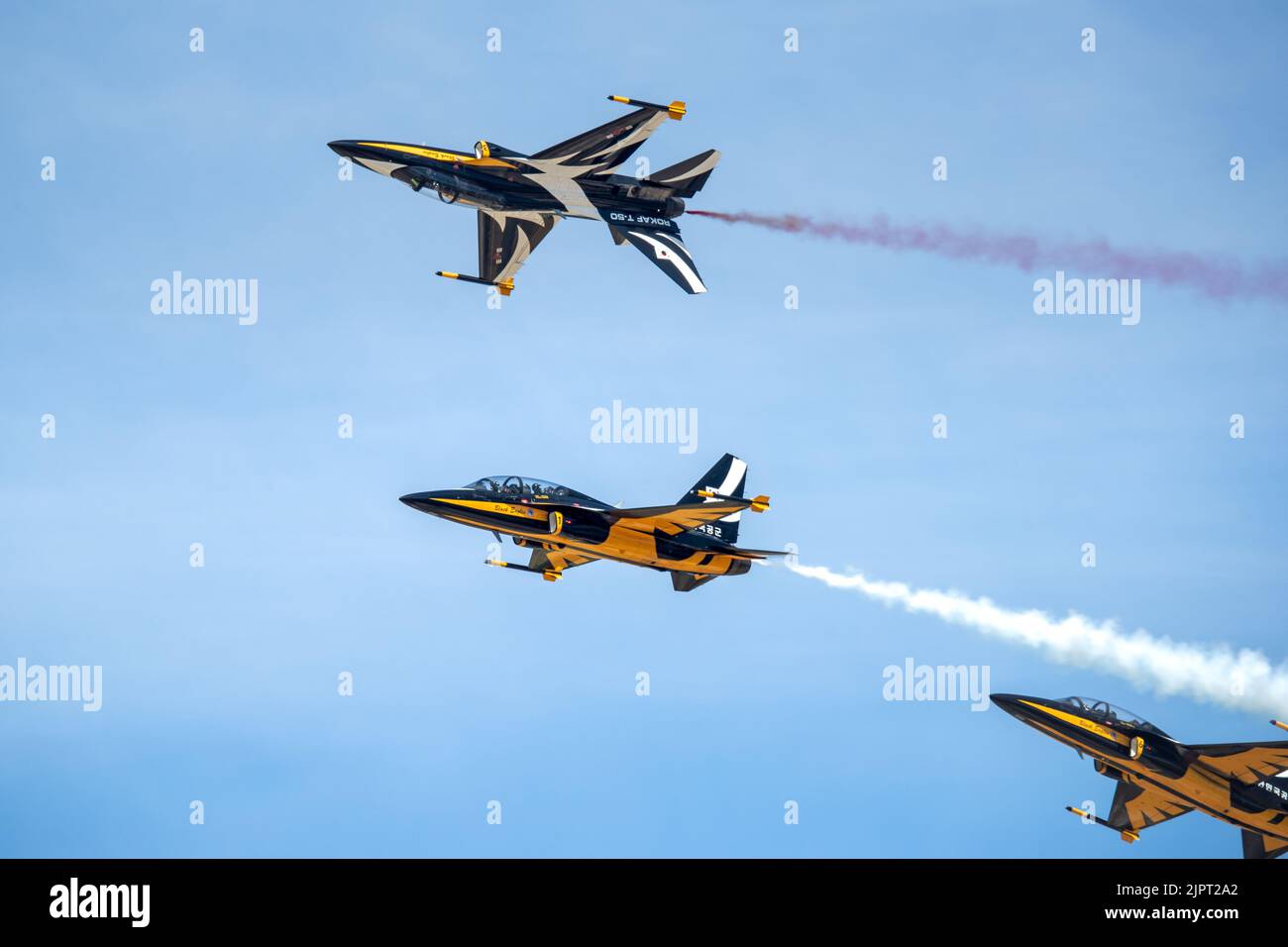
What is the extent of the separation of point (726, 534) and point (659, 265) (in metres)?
9.71

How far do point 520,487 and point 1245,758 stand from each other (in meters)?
24.4

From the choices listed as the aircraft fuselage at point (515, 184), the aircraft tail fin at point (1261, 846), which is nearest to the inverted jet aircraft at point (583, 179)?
the aircraft fuselage at point (515, 184)

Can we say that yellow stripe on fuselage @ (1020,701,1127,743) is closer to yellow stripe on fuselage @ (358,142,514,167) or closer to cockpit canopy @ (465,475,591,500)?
cockpit canopy @ (465,475,591,500)

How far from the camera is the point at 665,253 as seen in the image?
68.6 m

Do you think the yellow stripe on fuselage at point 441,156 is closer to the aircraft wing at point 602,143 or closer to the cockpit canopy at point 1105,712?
the aircraft wing at point 602,143

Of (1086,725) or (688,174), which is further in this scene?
(688,174)

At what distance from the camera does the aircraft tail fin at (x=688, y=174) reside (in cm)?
6869

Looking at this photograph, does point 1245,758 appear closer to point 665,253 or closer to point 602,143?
point 665,253

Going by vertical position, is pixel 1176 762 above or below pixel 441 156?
below

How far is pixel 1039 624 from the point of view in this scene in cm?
6700

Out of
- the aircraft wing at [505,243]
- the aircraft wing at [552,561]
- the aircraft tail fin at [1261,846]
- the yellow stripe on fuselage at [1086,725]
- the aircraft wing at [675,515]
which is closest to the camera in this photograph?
the yellow stripe on fuselage at [1086,725]

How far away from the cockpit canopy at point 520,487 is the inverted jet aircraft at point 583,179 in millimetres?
9265

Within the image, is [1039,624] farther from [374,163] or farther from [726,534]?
[374,163]

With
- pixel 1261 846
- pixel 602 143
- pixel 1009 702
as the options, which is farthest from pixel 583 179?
pixel 1261 846
